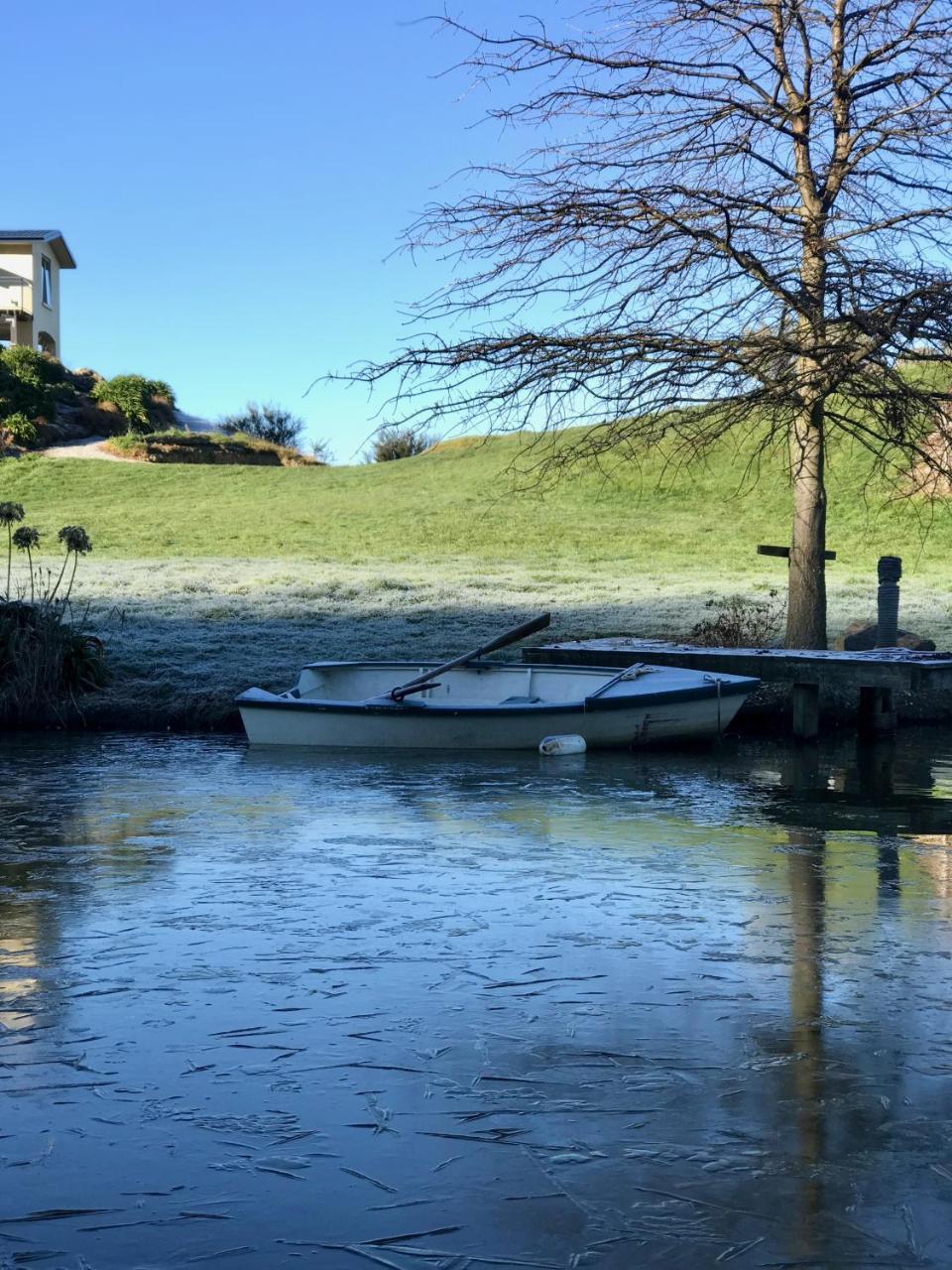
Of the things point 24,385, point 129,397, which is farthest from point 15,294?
point 24,385

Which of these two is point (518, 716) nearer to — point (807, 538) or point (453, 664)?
point (453, 664)

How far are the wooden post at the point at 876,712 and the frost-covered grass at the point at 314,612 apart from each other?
4.83 meters

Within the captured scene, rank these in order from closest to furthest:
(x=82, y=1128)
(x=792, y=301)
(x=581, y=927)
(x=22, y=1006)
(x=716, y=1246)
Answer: (x=716, y=1246), (x=82, y=1128), (x=22, y=1006), (x=581, y=927), (x=792, y=301)

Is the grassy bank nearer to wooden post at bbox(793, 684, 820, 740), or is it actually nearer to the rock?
the rock

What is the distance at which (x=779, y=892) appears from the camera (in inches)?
303

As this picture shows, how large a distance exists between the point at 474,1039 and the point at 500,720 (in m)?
7.88

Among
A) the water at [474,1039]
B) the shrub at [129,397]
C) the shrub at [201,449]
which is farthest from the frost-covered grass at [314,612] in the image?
the shrub at [129,397]

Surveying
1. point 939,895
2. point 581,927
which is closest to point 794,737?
point 939,895

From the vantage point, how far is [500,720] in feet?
43.1

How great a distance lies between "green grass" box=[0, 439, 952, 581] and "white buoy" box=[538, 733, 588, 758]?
572 inches

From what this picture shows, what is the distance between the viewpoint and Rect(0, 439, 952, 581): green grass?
31.4 metres

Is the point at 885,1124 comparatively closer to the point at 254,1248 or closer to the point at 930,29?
the point at 254,1248

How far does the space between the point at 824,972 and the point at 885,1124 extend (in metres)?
1.71

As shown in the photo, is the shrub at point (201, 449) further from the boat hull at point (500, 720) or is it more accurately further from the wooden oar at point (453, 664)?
the boat hull at point (500, 720)
